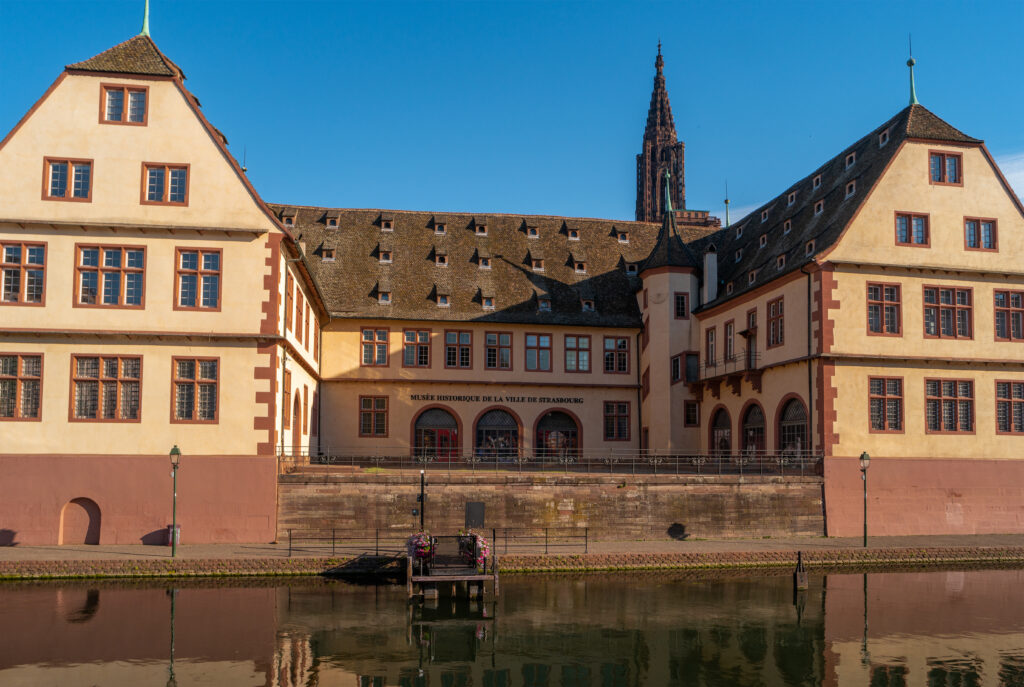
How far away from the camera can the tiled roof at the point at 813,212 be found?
117ft

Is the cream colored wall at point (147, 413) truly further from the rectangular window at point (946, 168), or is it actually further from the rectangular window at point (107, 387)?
the rectangular window at point (946, 168)

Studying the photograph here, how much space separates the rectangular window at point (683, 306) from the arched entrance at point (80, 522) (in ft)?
88.1

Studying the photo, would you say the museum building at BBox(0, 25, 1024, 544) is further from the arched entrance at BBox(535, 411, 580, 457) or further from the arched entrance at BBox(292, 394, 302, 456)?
the arched entrance at BBox(292, 394, 302, 456)

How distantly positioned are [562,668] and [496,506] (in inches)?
569

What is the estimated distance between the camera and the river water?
1641 cm

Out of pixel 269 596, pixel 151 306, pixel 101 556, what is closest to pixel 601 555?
pixel 269 596

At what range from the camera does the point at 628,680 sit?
53.6 feet

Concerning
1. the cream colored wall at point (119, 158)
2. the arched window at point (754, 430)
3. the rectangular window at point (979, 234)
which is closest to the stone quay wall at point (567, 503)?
the arched window at point (754, 430)

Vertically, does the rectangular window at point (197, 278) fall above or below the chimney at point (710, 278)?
below

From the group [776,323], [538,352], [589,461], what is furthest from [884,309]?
[538,352]

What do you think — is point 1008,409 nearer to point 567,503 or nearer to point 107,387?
point 567,503

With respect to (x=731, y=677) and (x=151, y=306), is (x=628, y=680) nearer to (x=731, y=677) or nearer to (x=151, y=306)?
(x=731, y=677)

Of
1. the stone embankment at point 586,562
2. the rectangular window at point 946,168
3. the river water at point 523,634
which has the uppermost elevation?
the rectangular window at point 946,168

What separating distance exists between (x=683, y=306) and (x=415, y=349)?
13.0 m
